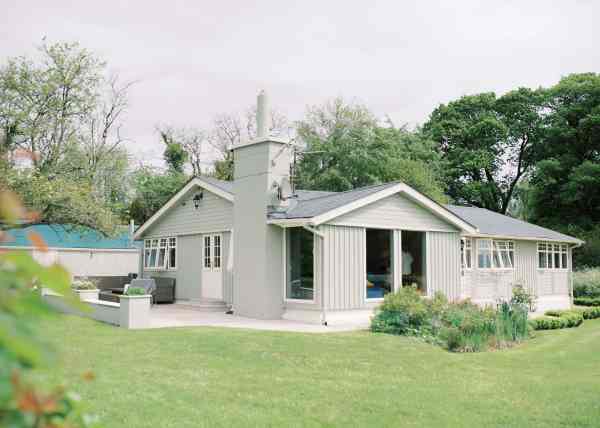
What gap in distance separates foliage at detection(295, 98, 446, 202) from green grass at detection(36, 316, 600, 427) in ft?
68.4

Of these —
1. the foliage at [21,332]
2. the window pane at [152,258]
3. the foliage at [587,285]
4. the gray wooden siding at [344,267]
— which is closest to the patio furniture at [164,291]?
the window pane at [152,258]

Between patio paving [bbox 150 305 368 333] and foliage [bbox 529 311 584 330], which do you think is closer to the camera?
patio paving [bbox 150 305 368 333]

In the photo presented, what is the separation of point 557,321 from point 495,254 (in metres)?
4.70

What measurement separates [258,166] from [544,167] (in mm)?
26170

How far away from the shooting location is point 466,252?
2070 cm

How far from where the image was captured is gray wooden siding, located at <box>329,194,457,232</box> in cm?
1614

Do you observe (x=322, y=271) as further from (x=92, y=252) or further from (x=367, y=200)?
(x=92, y=252)

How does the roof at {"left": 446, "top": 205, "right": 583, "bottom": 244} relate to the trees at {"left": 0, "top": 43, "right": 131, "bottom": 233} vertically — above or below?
below

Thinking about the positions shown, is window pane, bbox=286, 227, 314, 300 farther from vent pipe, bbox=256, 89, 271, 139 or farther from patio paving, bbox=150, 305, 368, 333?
vent pipe, bbox=256, 89, 271, 139

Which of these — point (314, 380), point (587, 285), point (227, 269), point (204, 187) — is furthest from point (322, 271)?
point (587, 285)

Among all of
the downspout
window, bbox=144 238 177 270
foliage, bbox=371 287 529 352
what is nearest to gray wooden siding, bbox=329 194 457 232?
the downspout

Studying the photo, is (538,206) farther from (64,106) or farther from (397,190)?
(64,106)

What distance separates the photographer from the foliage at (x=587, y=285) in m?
26.8

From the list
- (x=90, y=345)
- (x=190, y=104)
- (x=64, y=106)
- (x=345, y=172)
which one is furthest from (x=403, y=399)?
(x=190, y=104)
